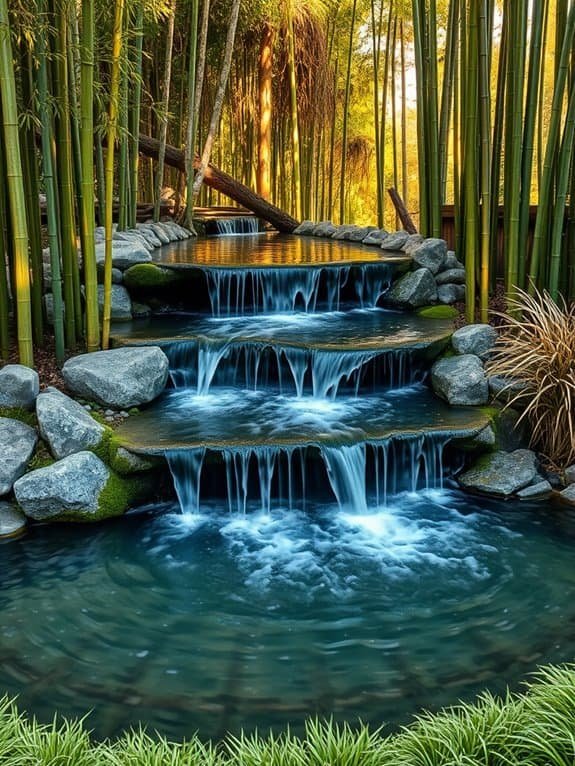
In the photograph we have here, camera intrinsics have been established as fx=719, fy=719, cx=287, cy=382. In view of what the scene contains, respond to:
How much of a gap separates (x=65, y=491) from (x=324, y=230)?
323 inches

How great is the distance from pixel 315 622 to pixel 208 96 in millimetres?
12290

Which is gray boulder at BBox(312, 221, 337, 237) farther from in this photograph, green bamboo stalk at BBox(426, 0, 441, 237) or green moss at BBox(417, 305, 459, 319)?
green moss at BBox(417, 305, 459, 319)

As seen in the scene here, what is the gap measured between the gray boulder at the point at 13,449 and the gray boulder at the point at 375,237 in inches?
232

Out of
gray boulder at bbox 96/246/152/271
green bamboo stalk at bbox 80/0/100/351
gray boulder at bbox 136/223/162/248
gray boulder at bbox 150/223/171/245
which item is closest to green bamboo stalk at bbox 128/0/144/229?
gray boulder at bbox 136/223/162/248

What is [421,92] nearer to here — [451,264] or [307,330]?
[451,264]

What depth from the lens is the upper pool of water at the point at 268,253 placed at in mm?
7008

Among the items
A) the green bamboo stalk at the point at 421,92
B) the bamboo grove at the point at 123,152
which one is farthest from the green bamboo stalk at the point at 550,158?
the green bamboo stalk at the point at 421,92

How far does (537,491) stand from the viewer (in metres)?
4.30

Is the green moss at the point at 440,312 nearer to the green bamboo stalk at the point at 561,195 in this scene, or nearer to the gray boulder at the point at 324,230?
the green bamboo stalk at the point at 561,195

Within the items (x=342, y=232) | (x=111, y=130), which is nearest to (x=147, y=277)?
(x=111, y=130)

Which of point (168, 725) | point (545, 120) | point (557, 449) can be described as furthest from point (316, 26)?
point (168, 725)

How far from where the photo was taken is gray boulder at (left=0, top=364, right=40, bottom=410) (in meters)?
4.40

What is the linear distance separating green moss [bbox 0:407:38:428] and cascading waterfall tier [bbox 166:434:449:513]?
3.11 feet

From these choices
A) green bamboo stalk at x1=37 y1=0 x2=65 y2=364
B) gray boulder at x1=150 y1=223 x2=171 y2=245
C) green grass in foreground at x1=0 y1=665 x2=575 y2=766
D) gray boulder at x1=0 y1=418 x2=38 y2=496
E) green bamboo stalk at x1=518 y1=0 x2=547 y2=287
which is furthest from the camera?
gray boulder at x1=150 y1=223 x2=171 y2=245
